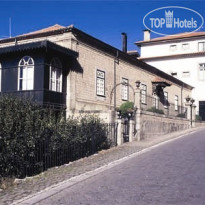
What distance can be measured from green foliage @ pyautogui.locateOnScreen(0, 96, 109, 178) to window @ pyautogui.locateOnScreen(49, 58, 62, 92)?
17.5 feet

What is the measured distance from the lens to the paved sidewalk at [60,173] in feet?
23.0

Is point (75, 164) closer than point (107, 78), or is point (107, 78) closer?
point (75, 164)

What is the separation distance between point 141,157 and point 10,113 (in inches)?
194

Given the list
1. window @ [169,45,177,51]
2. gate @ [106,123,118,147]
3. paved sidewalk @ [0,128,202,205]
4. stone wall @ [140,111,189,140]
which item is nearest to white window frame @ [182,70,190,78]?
window @ [169,45,177,51]

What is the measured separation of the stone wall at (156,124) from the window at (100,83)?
4021 millimetres

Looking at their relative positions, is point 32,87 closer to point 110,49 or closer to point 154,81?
point 110,49

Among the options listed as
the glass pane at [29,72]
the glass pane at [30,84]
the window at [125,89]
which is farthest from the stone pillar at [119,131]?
the window at [125,89]

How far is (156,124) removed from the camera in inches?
727

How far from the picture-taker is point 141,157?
1124 centimetres

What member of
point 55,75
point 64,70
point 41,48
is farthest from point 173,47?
point 41,48

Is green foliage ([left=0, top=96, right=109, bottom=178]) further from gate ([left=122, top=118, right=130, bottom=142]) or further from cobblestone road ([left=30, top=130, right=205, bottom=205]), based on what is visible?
gate ([left=122, top=118, right=130, bottom=142])

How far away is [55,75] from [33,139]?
27.5 ft

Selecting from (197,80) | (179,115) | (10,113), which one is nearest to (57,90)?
(10,113)

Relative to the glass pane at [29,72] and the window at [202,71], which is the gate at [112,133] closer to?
the glass pane at [29,72]
